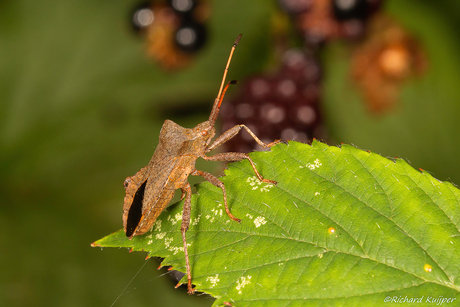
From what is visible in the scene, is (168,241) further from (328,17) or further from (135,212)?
(328,17)

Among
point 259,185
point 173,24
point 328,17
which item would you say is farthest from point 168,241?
point 173,24

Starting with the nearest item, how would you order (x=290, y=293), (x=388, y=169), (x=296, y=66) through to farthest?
1. (x=290, y=293)
2. (x=388, y=169)
3. (x=296, y=66)

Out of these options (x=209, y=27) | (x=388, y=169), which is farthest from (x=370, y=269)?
(x=209, y=27)

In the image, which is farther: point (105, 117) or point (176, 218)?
point (105, 117)

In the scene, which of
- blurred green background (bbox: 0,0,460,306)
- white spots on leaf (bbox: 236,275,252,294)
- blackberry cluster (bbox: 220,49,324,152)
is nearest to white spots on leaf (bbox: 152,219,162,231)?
white spots on leaf (bbox: 236,275,252,294)

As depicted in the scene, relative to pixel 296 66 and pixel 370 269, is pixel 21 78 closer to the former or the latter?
pixel 296 66

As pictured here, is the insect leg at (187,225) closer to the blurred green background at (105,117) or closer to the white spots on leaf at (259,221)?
the white spots on leaf at (259,221)
